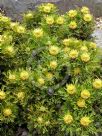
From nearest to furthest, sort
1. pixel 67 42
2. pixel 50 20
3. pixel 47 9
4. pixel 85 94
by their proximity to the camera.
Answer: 1. pixel 85 94
2. pixel 67 42
3. pixel 50 20
4. pixel 47 9

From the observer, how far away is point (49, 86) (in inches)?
134

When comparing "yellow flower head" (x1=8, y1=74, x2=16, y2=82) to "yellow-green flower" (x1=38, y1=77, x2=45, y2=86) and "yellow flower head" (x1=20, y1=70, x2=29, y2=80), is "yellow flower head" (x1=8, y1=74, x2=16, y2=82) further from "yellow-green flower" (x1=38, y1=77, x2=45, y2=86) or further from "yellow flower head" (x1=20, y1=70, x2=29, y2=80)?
"yellow-green flower" (x1=38, y1=77, x2=45, y2=86)

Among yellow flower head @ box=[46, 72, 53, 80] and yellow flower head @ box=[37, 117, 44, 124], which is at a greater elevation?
yellow flower head @ box=[46, 72, 53, 80]

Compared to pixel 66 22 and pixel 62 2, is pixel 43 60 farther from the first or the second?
pixel 62 2

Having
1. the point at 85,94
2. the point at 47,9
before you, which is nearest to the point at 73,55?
the point at 85,94

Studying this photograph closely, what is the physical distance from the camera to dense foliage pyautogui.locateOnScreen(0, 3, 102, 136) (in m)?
3.32

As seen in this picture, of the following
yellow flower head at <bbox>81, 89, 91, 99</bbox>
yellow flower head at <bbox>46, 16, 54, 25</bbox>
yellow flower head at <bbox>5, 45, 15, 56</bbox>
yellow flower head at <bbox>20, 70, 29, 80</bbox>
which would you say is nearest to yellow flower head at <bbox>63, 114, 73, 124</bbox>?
yellow flower head at <bbox>81, 89, 91, 99</bbox>

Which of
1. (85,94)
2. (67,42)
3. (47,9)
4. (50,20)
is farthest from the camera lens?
(47,9)

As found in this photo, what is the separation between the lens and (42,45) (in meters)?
3.65

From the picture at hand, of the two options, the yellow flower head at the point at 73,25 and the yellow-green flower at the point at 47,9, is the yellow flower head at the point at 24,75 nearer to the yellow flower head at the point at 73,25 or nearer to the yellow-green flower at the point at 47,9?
the yellow flower head at the point at 73,25

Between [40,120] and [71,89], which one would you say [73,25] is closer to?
[71,89]

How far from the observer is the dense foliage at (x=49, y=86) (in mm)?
3318

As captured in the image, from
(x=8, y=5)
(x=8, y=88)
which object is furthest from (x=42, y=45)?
(x=8, y=5)

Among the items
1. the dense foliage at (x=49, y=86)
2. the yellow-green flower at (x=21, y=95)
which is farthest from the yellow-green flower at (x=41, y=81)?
the yellow-green flower at (x=21, y=95)
